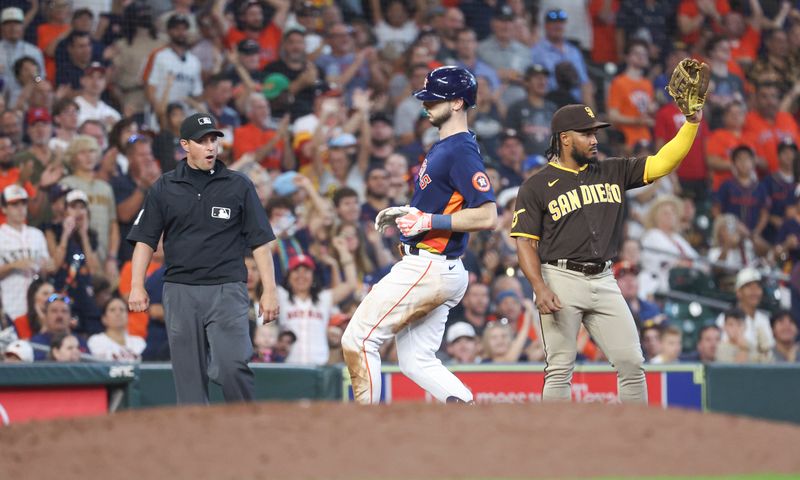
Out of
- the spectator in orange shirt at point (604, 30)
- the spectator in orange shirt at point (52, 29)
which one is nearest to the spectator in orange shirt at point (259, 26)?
the spectator in orange shirt at point (52, 29)

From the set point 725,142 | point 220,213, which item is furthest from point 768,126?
point 220,213

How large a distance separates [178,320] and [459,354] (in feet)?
11.9

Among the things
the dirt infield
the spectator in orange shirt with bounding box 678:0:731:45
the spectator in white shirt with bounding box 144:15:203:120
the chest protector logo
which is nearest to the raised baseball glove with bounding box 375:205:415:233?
the chest protector logo

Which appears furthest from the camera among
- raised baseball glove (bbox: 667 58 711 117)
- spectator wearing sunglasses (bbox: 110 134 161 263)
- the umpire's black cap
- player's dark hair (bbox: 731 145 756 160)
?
player's dark hair (bbox: 731 145 756 160)

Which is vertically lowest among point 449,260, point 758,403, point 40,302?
point 758,403

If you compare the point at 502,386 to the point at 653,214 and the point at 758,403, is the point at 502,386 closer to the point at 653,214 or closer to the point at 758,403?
the point at 758,403

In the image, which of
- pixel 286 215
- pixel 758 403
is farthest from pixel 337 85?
pixel 758 403

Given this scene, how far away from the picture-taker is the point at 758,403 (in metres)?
9.23

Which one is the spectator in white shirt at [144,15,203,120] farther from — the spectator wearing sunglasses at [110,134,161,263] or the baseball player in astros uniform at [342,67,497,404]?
the baseball player in astros uniform at [342,67,497,404]

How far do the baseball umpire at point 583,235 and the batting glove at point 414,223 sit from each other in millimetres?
666

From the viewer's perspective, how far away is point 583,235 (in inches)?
241

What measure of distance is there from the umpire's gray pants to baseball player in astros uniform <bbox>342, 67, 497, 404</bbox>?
0.68 m

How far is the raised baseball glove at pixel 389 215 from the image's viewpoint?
5887mm

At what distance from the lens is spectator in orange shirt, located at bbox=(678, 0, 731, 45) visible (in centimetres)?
1380
